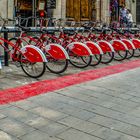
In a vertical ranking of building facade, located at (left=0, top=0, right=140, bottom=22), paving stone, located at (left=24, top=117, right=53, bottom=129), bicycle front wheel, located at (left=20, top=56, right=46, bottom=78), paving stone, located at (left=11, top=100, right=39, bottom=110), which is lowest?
paving stone, located at (left=24, top=117, right=53, bottom=129)

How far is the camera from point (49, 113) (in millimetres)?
5367

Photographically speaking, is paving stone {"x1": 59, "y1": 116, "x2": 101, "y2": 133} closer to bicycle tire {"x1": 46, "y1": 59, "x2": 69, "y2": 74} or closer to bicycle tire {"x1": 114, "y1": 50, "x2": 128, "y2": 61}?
bicycle tire {"x1": 46, "y1": 59, "x2": 69, "y2": 74}

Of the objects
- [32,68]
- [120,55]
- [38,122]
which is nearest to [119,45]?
[120,55]

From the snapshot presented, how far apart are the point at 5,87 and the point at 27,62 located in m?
1.20

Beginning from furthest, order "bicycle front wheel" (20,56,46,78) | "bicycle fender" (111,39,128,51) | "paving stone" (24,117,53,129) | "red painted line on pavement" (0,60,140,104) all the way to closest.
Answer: "bicycle fender" (111,39,128,51) < "bicycle front wheel" (20,56,46,78) < "red painted line on pavement" (0,60,140,104) < "paving stone" (24,117,53,129)

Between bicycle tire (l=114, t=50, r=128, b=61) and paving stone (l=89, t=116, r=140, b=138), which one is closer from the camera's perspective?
paving stone (l=89, t=116, r=140, b=138)

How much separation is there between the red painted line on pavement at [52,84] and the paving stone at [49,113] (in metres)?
0.65

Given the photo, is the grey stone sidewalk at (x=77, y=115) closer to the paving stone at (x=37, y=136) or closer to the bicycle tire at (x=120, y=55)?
the paving stone at (x=37, y=136)

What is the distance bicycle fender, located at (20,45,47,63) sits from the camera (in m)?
7.61

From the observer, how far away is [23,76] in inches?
313

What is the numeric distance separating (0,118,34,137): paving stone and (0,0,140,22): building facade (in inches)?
485

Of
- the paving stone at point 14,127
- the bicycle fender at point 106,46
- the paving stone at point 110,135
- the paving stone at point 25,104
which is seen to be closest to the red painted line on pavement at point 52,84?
the paving stone at point 25,104

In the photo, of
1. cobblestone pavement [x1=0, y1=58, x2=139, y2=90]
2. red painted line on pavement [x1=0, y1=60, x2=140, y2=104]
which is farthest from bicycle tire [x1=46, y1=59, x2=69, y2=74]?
red painted line on pavement [x1=0, y1=60, x2=140, y2=104]

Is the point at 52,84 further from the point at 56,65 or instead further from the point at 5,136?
the point at 5,136
